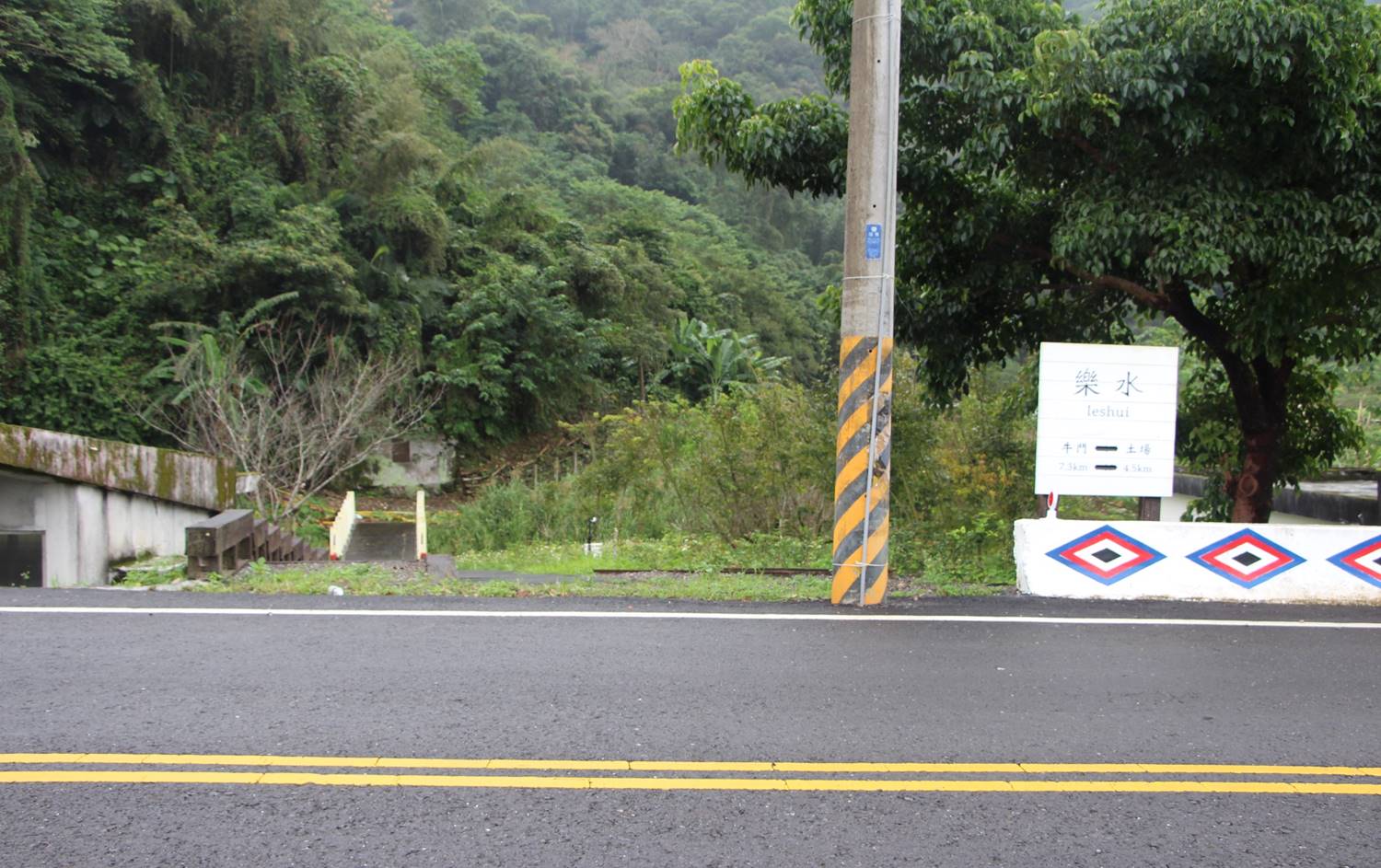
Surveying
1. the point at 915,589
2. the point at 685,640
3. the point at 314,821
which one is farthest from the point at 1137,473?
the point at 314,821

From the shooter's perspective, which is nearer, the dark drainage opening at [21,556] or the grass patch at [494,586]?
the grass patch at [494,586]

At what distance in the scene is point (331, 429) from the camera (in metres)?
21.7

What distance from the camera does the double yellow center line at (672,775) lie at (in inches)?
167

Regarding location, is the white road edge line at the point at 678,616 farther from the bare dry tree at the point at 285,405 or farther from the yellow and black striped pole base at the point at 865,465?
the bare dry tree at the point at 285,405

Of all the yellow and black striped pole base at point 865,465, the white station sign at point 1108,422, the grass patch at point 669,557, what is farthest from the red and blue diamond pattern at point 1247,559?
the grass patch at point 669,557

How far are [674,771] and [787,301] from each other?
1775 inches

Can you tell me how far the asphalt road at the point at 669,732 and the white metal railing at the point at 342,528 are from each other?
38.5ft

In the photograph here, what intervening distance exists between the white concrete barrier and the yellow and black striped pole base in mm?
1446

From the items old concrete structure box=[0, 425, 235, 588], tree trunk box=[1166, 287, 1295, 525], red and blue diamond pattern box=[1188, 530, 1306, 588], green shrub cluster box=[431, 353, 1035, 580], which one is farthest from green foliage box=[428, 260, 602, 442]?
red and blue diamond pattern box=[1188, 530, 1306, 588]

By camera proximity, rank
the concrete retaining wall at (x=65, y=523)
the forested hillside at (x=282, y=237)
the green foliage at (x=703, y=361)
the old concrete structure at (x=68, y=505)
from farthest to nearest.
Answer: the green foliage at (x=703, y=361), the forested hillside at (x=282, y=237), the concrete retaining wall at (x=65, y=523), the old concrete structure at (x=68, y=505)

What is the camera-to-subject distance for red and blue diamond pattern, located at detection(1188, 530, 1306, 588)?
344 inches

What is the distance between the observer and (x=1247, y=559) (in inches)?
345

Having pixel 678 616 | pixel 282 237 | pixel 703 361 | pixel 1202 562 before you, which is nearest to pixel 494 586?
pixel 678 616

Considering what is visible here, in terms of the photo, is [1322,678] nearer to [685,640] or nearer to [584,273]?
[685,640]
